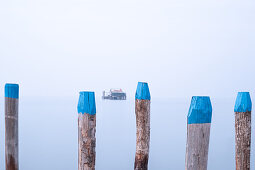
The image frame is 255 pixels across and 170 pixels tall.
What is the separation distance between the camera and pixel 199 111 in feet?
9.75

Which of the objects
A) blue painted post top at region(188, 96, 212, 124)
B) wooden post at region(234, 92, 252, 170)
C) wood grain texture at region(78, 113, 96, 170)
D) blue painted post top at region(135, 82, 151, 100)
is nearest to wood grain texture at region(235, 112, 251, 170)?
wooden post at region(234, 92, 252, 170)

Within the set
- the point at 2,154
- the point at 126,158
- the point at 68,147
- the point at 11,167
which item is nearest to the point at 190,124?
the point at 11,167

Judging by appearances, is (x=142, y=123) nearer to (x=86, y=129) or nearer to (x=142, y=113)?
(x=142, y=113)

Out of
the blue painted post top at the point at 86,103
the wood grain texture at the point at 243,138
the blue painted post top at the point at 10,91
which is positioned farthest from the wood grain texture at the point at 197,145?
the blue painted post top at the point at 10,91

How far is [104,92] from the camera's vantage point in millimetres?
109812

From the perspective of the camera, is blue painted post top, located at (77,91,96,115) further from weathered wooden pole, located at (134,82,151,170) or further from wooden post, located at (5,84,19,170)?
weathered wooden pole, located at (134,82,151,170)

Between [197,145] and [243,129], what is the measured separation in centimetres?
238

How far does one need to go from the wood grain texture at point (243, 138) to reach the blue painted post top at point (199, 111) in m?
2.24

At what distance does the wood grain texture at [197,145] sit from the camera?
2922mm

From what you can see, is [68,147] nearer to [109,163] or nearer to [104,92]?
[109,163]

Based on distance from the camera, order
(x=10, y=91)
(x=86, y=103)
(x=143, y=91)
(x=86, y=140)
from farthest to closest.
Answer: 1. (x=143, y=91)
2. (x=10, y=91)
3. (x=86, y=140)
4. (x=86, y=103)

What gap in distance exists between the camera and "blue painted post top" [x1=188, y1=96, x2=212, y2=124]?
2.94 metres

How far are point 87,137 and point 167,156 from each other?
11.5 metres

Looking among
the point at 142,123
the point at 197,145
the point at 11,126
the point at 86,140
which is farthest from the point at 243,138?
the point at 11,126
